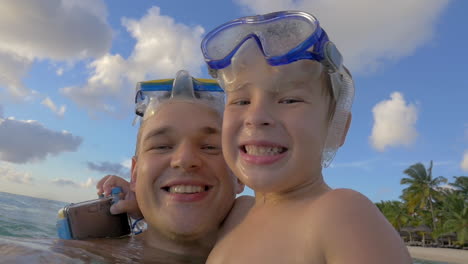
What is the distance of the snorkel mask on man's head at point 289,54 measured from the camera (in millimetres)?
1884

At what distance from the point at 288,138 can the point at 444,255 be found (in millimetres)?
41298

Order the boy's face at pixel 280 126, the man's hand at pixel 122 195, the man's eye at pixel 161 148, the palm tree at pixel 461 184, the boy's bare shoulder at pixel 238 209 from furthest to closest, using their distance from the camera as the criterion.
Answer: the palm tree at pixel 461 184
the man's hand at pixel 122 195
the man's eye at pixel 161 148
the boy's bare shoulder at pixel 238 209
the boy's face at pixel 280 126

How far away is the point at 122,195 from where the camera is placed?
3688 millimetres

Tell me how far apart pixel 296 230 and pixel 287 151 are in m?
0.37

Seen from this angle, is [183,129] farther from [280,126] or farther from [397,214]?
[397,214]

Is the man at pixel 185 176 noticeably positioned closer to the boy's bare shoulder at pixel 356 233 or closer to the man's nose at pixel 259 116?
the man's nose at pixel 259 116

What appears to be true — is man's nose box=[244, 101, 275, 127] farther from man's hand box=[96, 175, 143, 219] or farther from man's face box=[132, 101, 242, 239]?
man's hand box=[96, 175, 143, 219]

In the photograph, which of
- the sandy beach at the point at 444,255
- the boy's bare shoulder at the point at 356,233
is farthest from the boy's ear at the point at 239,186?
the sandy beach at the point at 444,255

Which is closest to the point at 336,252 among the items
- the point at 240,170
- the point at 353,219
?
the point at 353,219

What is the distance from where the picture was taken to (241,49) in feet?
6.72

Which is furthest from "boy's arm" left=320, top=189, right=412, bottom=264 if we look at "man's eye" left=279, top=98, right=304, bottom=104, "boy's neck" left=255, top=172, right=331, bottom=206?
"man's eye" left=279, top=98, right=304, bottom=104

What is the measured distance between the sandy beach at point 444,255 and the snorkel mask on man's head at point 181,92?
36.9 meters

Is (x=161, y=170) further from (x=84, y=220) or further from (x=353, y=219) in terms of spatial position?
(x=353, y=219)

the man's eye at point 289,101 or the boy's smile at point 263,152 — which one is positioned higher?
the man's eye at point 289,101
